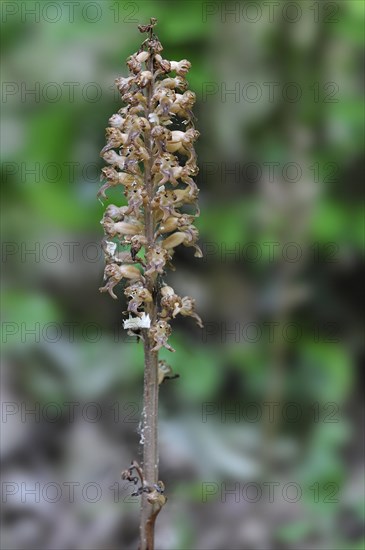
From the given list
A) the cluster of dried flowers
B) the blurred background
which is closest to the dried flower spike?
the cluster of dried flowers

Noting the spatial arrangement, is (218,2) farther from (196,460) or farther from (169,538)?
(169,538)

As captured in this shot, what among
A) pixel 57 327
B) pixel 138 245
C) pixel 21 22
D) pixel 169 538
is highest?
pixel 21 22

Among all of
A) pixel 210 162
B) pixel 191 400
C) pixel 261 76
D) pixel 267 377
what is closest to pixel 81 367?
pixel 191 400

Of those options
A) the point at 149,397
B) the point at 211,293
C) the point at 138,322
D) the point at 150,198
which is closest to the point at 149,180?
the point at 150,198

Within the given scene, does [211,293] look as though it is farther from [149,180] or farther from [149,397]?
[149,180]

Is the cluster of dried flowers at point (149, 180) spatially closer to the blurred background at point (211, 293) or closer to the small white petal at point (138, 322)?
the small white petal at point (138, 322)

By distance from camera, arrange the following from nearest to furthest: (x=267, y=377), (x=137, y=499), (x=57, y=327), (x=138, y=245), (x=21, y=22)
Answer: (x=138, y=245) < (x=137, y=499) < (x=267, y=377) < (x=57, y=327) < (x=21, y=22)

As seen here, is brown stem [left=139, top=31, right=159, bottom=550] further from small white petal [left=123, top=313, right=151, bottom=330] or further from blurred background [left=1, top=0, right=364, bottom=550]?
blurred background [left=1, top=0, right=364, bottom=550]
